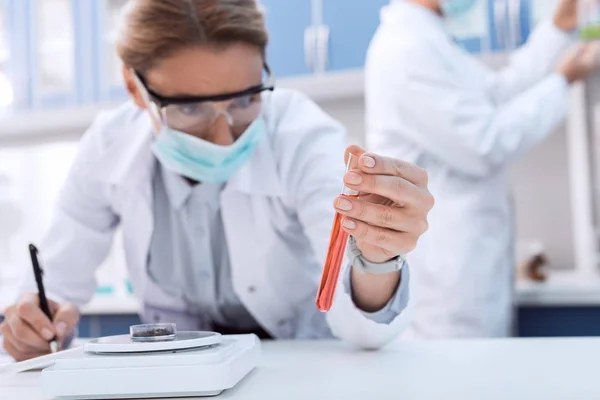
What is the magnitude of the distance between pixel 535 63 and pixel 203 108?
4.93 ft

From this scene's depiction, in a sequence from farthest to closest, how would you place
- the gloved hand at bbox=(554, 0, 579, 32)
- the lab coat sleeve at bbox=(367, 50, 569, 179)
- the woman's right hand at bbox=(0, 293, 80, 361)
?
the gloved hand at bbox=(554, 0, 579, 32), the lab coat sleeve at bbox=(367, 50, 569, 179), the woman's right hand at bbox=(0, 293, 80, 361)

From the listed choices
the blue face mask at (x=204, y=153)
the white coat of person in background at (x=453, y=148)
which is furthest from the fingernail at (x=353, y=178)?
the white coat of person in background at (x=453, y=148)

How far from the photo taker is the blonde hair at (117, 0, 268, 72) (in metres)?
1.13

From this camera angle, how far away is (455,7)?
→ 82.3 inches

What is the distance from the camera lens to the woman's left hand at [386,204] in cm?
73

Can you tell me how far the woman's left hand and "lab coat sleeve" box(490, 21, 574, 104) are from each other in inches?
61.5

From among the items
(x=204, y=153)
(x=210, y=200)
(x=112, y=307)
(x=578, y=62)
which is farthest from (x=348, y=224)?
(x=112, y=307)

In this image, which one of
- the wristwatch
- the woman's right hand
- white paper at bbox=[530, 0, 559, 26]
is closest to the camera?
the wristwatch

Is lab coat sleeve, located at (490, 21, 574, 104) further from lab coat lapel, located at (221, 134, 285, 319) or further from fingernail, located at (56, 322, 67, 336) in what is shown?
fingernail, located at (56, 322, 67, 336)

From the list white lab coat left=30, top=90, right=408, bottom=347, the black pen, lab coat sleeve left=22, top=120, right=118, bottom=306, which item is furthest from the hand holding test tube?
lab coat sleeve left=22, top=120, right=118, bottom=306

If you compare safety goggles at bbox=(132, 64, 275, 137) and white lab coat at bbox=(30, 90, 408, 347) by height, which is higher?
safety goggles at bbox=(132, 64, 275, 137)

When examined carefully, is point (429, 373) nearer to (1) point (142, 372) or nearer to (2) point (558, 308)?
(1) point (142, 372)

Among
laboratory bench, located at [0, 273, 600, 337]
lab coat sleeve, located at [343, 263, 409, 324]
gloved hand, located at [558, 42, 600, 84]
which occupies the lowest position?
laboratory bench, located at [0, 273, 600, 337]

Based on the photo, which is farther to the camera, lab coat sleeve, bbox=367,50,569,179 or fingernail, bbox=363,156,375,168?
lab coat sleeve, bbox=367,50,569,179
